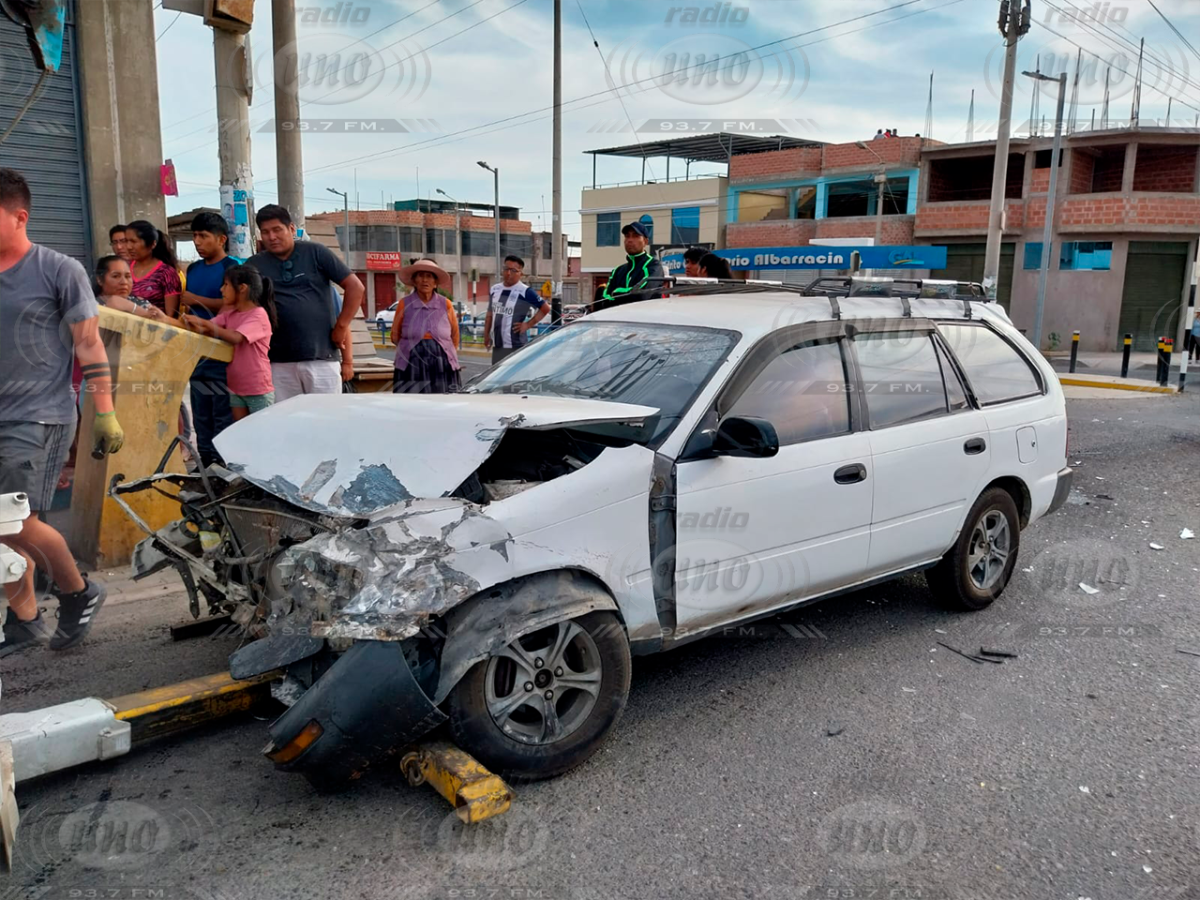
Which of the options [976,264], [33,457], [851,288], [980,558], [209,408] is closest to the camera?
[33,457]

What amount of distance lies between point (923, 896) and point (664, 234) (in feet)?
151

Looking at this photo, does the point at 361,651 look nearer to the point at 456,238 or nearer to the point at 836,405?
the point at 836,405

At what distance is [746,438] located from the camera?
3.36 m

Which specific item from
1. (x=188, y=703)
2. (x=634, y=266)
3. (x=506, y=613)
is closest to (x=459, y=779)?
(x=506, y=613)

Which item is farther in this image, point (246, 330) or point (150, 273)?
point (150, 273)

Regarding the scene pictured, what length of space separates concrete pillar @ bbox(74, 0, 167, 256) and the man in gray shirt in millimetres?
5252

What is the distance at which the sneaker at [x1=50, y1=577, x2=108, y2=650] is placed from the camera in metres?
4.26

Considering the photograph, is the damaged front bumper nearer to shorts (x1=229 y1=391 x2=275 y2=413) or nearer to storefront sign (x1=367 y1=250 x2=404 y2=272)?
shorts (x1=229 y1=391 x2=275 y2=413)

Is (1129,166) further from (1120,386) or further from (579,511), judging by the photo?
(579,511)

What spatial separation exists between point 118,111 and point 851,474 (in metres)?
8.17

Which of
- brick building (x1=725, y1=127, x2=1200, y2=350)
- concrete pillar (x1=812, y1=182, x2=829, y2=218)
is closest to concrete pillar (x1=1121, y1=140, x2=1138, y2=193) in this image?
brick building (x1=725, y1=127, x2=1200, y2=350)

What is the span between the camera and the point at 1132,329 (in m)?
31.0

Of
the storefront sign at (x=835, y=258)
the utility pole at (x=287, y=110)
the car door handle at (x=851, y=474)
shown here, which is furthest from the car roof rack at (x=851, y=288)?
the storefront sign at (x=835, y=258)

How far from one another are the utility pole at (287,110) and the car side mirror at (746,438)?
21.2ft
